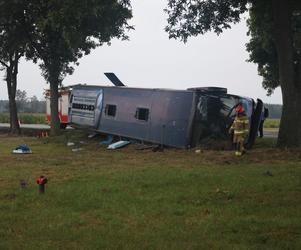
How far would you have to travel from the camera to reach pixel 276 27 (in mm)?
18031

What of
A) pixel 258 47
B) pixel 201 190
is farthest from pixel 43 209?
pixel 258 47

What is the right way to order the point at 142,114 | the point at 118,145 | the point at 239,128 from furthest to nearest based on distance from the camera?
the point at 142,114, the point at 118,145, the point at 239,128

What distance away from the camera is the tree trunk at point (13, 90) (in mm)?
36406

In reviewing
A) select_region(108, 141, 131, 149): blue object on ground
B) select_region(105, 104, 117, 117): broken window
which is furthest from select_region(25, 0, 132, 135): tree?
select_region(108, 141, 131, 149): blue object on ground

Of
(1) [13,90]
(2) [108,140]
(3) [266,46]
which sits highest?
(3) [266,46]

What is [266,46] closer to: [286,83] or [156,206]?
[286,83]

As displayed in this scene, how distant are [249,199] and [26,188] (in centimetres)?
427

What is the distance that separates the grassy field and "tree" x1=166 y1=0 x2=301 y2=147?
9.37 feet

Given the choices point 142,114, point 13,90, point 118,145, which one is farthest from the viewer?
point 13,90

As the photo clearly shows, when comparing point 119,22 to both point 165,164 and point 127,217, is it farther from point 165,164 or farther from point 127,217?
point 127,217

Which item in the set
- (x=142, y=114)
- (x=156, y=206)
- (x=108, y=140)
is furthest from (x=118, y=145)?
(x=156, y=206)

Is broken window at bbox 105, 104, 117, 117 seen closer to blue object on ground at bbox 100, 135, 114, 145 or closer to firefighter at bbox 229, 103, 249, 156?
blue object on ground at bbox 100, 135, 114, 145

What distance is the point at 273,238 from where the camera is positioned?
21.3ft

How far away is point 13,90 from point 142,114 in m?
17.3
